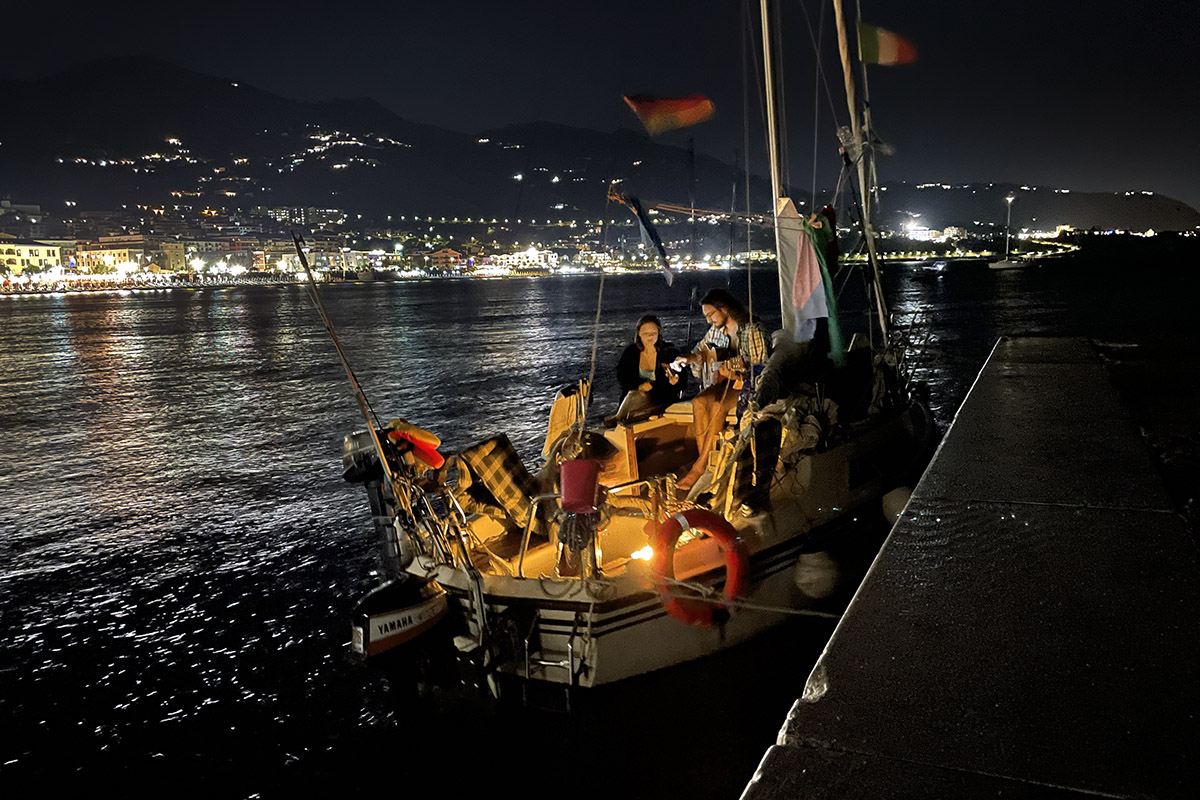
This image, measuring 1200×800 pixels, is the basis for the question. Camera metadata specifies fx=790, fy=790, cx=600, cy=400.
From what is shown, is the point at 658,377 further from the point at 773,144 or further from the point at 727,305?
the point at 773,144

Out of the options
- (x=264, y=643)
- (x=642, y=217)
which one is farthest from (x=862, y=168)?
(x=264, y=643)

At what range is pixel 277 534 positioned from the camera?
13695 mm

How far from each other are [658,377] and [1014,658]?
24.9 feet

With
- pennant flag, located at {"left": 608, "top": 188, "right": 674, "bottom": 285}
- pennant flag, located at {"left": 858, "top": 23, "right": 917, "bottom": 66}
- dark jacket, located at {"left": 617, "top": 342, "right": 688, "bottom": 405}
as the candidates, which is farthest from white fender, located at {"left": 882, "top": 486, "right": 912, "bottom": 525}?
pennant flag, located at {"left": 858, "top": 23, "right": 917, "bottom": 66}

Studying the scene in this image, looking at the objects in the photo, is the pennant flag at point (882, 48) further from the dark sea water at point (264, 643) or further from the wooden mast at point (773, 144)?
the dark sea water at point (264, 643)

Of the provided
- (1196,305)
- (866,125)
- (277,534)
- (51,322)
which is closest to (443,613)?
(277,534)

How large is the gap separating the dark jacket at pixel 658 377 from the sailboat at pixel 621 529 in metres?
0.49

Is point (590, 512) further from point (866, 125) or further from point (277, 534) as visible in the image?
point (866, 125)

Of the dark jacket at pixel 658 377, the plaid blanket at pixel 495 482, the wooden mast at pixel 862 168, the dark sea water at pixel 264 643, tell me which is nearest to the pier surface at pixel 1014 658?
the dark sea water at pixel 264 643

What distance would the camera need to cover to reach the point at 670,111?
429 inches

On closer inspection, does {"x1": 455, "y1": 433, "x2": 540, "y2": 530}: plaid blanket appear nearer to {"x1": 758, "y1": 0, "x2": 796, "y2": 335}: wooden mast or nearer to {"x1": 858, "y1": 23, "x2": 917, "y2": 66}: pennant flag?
{"x1": 758, "y1": 0, "x2": 796, "y2": 335}: wooden mast

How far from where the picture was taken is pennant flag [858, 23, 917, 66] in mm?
12641

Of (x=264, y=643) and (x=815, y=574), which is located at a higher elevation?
(x=815, y=574)

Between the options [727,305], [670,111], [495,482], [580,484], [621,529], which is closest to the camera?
[580,484]
